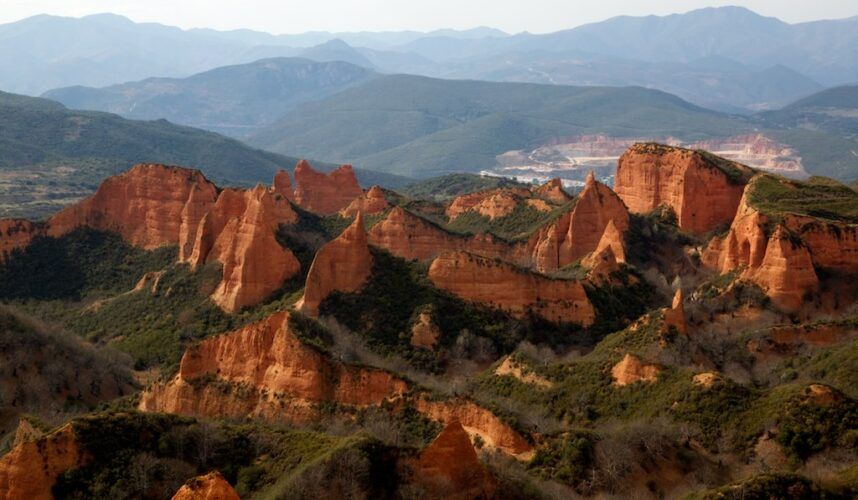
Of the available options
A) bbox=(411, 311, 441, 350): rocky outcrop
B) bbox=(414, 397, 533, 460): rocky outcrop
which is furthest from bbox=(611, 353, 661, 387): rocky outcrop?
bbox=(411, 311, 441, 350): rocky outcrop

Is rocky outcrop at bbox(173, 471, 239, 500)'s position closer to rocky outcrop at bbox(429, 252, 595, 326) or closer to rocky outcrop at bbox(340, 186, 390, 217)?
rocky outcrop at bbox(429, 252, 595, 326)

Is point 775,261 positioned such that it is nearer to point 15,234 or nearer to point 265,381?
point 265,381

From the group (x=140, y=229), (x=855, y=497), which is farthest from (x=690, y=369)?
(x=140, y=229)

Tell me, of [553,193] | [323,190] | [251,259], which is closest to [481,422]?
[251,259]

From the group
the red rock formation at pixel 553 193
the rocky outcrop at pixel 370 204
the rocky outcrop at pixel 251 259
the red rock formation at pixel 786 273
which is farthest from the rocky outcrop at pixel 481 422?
the red rock formation at pixel 553 193

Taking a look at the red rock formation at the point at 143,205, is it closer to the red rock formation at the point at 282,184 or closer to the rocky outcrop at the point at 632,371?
the red rock formation at the point at 282,184

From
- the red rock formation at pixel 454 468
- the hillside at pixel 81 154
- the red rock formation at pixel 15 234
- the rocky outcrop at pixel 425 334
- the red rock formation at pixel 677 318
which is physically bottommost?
the hillside at pixel 81 154

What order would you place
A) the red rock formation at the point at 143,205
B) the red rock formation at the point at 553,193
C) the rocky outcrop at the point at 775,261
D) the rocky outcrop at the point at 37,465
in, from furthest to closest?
1. the red rock formation at the point at 553,193
2. the red rock formation at the point at 143,205
3. the rocky outcrop at the point at 775,261
4. the rocky outcrop at the point at 37,465
